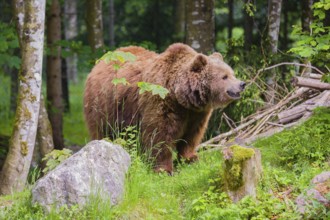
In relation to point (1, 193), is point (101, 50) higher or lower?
higher

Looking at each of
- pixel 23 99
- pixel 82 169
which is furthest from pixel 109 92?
pixel 82 169

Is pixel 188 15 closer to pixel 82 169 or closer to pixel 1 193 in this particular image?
pixel 1 193

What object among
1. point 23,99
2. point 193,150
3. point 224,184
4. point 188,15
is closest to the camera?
point 224,184

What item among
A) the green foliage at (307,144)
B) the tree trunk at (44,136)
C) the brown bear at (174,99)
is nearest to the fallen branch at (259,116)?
the brown bear at (174,99)

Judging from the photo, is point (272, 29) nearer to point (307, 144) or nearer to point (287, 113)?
point (287, 113)

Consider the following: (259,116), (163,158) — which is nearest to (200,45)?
(259,116)

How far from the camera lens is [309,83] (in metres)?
8.34

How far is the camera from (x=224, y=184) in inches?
235

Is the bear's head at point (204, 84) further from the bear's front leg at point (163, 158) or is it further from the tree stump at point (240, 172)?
the tree stump at point (240, 172)

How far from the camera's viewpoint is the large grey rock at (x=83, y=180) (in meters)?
5.63

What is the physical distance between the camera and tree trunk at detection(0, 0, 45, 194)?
7.70 metres

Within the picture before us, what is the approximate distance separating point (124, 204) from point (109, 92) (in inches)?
114

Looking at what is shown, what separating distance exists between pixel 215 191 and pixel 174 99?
→ 2.00 m

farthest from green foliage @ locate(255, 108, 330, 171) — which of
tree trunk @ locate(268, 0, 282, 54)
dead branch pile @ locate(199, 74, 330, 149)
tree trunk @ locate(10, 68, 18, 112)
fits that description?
tree trunk @ locate(10, 68, 18, 112)
